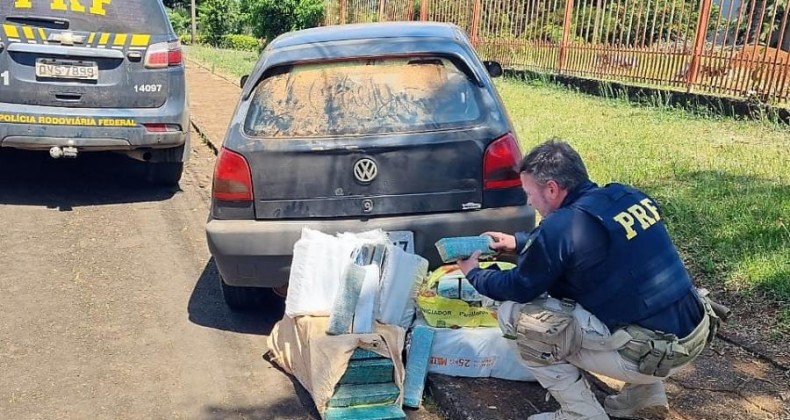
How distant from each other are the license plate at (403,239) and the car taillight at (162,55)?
130 inches

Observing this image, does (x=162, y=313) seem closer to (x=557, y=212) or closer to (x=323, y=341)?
(x=323, y=341)

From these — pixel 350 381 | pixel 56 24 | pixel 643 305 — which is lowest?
pixel 350 381

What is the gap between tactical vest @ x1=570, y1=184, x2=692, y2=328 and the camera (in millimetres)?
2578

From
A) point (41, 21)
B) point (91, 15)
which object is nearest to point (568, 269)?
point (91, 15)

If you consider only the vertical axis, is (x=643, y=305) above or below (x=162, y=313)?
above

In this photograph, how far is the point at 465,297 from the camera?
3406 millimetres

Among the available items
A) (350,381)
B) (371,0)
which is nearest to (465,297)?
(350,381)

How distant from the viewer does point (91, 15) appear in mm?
5691

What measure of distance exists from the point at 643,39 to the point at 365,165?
29.8 ft

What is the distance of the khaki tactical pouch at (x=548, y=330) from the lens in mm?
2705

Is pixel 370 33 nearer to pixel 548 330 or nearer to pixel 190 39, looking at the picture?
pixel 548 330

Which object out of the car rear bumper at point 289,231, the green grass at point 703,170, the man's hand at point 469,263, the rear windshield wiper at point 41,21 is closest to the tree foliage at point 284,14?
the green grass at point 703,170

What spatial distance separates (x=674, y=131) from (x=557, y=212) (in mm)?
6234

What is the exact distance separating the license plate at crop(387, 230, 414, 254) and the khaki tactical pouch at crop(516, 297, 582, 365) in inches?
34.5
